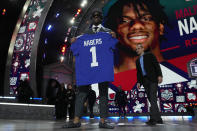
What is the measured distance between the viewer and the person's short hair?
1131cm

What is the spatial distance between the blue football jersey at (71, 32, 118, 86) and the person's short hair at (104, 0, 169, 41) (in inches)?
360

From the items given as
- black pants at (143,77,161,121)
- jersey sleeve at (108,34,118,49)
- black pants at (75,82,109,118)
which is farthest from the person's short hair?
black pants at (75,82,109,118)

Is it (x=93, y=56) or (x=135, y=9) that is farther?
(x=135, y=9)

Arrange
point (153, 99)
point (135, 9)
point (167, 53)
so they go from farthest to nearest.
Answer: point (135, 9)
point (167, 53)
point (153, 99)

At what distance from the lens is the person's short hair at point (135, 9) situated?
11.3m

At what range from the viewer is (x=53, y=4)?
1159 centimetres

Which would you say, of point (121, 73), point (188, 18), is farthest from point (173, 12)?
point (121, 73)

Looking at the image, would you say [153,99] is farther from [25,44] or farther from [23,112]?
[25,44]

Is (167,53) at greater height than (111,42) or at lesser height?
greater

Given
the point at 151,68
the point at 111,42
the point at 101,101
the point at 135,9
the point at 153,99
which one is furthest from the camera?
the point at 135,9

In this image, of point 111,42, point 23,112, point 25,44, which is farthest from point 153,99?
point 25,44

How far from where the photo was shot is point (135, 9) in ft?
39.3

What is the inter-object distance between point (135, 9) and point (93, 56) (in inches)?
386

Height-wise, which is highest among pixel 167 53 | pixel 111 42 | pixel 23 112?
pixel 167 53
